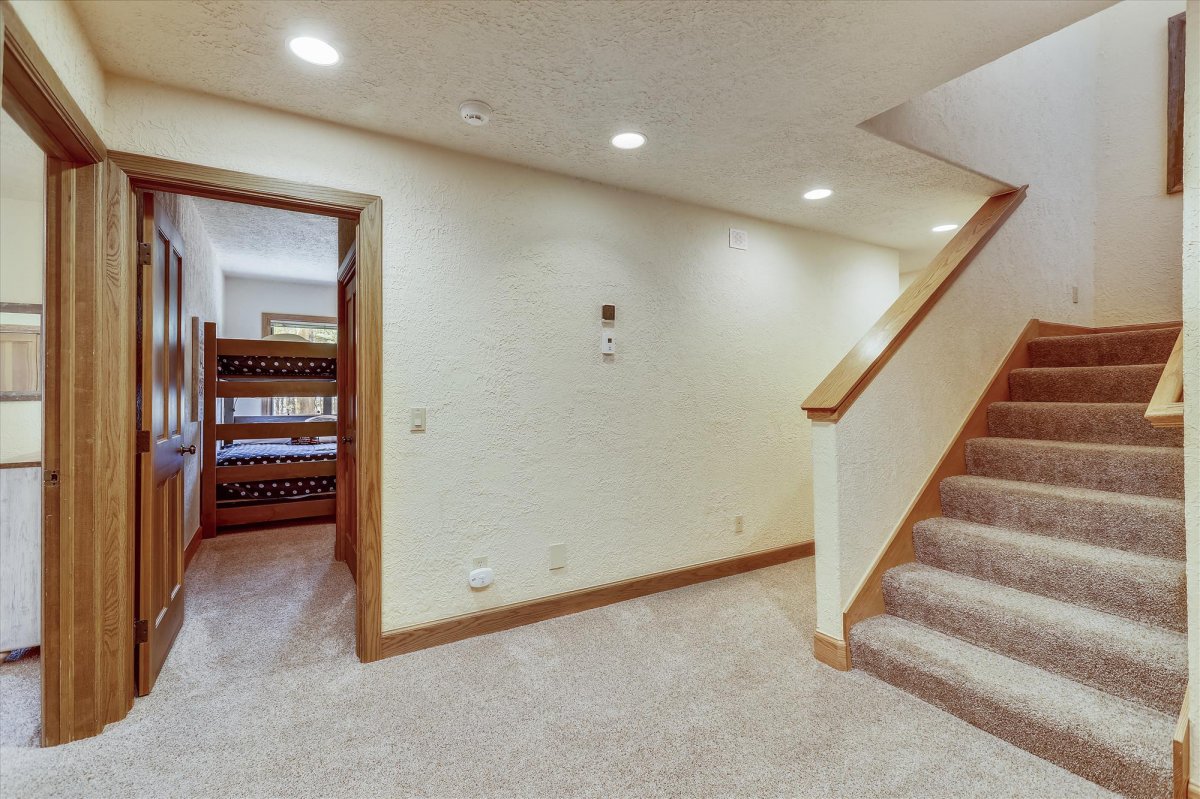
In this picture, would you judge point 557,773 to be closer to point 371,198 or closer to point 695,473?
point 695,473

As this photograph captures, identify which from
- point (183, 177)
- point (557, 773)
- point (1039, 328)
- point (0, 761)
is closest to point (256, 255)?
point (183, 177)

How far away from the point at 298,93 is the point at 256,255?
3.62m

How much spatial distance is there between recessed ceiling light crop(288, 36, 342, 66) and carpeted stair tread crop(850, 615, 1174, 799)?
285cm

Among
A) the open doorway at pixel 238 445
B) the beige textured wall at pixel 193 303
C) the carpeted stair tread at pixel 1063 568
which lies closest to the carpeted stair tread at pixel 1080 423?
the carpeted stair tread at pixel 1063 568

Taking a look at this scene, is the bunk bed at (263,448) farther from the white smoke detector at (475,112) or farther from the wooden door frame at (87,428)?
the white smoke detector at (475,112)

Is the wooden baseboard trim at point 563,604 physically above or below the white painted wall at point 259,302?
below

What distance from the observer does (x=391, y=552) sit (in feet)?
7.51

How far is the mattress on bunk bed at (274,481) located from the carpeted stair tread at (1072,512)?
4.50 meters

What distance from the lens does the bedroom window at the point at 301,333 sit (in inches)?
239

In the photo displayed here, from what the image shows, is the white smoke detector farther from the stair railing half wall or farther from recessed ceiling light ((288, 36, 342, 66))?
the stair railing half wall

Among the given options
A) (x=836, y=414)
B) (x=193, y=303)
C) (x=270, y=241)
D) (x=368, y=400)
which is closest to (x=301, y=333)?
(x=270, y=241)

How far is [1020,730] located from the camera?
1654mm

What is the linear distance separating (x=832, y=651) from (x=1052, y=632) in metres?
0.73

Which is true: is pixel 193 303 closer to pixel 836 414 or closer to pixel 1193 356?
pixel 836 414
